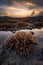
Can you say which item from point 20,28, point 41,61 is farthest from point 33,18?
point 41,61

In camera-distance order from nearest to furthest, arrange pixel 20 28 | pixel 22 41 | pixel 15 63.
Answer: pixel 15 63, pixel 22 41, pixel 20 28

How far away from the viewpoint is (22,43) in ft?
11.7

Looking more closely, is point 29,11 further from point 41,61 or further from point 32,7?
point 41,61

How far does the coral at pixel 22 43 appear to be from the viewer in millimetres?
3497

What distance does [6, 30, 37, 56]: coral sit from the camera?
3.50m

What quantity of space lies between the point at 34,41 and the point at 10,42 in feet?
2.08

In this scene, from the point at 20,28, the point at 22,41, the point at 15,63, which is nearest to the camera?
the point at 15,63

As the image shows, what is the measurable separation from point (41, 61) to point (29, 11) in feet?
5.05

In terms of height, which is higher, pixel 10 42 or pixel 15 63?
pixel 10 42

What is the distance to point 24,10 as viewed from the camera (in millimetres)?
4082

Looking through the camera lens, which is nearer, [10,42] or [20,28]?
[10,42]

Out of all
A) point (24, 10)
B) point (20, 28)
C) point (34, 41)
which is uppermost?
point (24, 10)

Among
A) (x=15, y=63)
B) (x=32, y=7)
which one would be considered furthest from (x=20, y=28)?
(x=15, y=63)

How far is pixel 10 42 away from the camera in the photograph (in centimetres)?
362
